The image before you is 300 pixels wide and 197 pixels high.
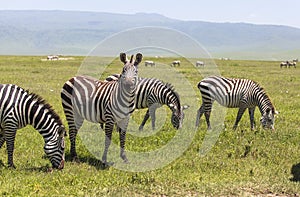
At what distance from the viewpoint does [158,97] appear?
14273 millimetres

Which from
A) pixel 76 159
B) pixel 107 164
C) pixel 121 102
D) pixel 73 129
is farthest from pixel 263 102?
pixel 76 159

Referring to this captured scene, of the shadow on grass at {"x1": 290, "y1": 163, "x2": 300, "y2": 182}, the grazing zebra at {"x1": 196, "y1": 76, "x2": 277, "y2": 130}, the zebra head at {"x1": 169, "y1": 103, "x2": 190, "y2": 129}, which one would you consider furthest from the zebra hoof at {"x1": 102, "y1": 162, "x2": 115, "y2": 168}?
the grazing zebra at {"x1": 196, "y1": 76, "x2": 277, "y2": 130}

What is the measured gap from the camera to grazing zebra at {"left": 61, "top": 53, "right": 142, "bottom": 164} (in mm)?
10375

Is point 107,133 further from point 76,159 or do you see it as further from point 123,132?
point 76,159

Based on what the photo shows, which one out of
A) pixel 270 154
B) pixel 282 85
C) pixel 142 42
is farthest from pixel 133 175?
pixel 282 85

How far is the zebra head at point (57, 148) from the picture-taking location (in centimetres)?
1003

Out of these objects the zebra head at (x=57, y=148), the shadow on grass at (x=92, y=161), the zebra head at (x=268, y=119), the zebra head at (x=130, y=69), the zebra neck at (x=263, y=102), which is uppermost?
the zebra head at (x=130, y=69)

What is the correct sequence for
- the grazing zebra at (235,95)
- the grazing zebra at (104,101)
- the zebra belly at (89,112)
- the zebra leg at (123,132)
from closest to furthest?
the grazing zebra at (104,101) < the zebra leg at (123,132) < the zebra belly at (89,112) < the grazing zebra at (235,95)

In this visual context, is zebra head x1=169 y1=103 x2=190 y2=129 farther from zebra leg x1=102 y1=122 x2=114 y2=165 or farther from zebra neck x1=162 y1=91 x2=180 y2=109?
zebra leg x1=102 y1=122 x2=114 y2=165

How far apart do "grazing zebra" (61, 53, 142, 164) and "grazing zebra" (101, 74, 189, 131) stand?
2247 mm

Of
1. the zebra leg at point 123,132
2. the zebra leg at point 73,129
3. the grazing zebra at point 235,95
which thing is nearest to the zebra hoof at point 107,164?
the zebra leg at point 123,132

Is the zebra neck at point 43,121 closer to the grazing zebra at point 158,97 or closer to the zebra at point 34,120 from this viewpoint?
the zebra at point 34,120

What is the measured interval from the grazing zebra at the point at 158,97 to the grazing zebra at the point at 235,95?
173 cm

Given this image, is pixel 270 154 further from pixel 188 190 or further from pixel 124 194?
pixel 124 194
